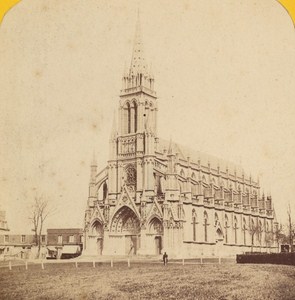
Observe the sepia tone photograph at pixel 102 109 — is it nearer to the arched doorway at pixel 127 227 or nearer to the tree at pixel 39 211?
the tree at pixel 39 211

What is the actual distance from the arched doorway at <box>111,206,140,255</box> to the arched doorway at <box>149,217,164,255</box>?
168 cm

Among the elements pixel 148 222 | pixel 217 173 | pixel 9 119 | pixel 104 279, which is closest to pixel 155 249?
pixel 148 222

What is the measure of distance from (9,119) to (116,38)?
167 inches

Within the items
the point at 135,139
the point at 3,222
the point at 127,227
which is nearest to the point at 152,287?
the point at 3,222

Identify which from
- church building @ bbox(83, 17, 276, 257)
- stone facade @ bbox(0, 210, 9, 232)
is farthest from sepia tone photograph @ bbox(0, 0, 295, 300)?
church building @ bbox(83, 17, 276, 257)

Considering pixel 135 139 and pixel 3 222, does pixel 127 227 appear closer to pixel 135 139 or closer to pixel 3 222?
pixel 135 139

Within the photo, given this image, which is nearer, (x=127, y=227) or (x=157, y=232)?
(x=157, y=232)

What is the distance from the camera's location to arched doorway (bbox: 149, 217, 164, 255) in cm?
3876

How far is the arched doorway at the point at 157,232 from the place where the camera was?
3876 centimetres

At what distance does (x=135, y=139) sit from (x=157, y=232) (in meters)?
8.26

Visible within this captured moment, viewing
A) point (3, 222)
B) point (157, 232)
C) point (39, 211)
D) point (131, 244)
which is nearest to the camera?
point (3, 222)

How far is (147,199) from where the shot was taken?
39969 mm

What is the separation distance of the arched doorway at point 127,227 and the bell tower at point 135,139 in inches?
61.0

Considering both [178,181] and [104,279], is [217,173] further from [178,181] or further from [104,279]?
[104,279]
